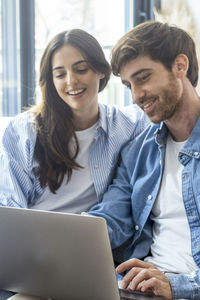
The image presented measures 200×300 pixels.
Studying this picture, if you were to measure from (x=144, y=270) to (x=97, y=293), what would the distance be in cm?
21

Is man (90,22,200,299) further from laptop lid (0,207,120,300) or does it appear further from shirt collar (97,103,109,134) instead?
laptop lid (0,207,120,300)

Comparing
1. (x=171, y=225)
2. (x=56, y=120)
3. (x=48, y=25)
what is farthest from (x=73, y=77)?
(x=48, y=25)

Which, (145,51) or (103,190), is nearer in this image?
(145,51)

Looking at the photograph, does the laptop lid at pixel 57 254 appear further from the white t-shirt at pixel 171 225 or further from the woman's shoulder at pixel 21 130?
the woman's shoulder at pixel 21 130

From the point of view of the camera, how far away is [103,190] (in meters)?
1.83

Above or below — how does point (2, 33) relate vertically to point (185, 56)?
above

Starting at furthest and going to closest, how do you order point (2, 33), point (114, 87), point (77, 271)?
point (114, 87)
point (2, 33)
point (77, 271)

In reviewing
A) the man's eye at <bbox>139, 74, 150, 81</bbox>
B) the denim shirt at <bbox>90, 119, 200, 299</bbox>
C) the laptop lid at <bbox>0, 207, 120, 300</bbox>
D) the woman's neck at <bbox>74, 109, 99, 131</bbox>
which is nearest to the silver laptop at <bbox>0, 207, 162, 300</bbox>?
the laptop lid at <bbox>0, 207, 120, 300</bbox>

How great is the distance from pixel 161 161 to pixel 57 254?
2.06ft

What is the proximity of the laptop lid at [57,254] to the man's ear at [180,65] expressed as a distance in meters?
0.77

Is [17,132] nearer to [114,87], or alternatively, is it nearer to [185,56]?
[185,56]

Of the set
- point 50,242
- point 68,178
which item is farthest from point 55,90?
point 50,242

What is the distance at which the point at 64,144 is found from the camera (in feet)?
6.14

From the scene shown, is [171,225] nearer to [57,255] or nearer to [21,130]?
[57,255]
